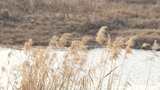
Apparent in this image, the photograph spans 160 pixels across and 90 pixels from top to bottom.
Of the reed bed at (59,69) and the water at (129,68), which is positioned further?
the water at (129,68)

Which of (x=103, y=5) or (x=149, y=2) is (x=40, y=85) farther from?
(x=149, y=2)

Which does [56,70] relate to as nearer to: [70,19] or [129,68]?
[129,68]

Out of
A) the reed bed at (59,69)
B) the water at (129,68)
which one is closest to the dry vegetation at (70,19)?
the water at (129,68)

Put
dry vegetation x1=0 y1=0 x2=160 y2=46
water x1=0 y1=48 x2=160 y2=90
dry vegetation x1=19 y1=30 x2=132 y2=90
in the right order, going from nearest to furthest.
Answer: dry vegetation x1=19 y1=30 x2=132 y2=90 → water x1=0 y1=48 x2=160 y2=90 → dry vegetation x1=0 y1=0 x2=160 y2=46

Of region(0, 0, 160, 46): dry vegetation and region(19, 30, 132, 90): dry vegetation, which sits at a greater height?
region(19, 30, 132, 90): dry vegetation

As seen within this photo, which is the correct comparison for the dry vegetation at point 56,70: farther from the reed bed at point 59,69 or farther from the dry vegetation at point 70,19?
the dry vegetation at point 70,19

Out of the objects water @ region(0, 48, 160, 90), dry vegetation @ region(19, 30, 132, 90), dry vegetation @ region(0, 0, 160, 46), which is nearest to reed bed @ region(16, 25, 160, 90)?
dry vegetation @ region(19, 30, 132, 90)

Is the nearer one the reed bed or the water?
the reed bed

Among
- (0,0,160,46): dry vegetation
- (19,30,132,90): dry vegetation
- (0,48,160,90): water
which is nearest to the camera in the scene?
(19,30,132,90): dry vegetation

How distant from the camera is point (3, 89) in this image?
6.78m

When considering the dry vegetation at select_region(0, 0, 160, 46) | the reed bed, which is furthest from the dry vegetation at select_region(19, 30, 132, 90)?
the dry vegetation at select_region(0, 0, 160, 46)

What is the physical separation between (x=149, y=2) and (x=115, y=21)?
15.3ft

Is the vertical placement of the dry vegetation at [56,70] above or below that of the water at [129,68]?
above

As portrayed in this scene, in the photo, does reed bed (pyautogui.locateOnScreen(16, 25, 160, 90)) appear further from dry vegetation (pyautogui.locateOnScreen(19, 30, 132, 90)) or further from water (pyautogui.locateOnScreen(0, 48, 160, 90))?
water (pyautogui.locateOnScreen(0, 48, 160, 90))
